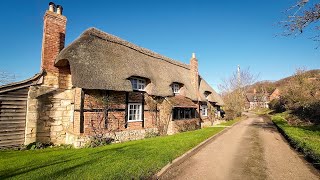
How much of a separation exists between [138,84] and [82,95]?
16.0ft

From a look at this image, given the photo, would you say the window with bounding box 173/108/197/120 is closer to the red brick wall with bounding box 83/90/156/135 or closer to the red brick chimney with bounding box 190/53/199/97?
the red brick chimney with bounding box 190/53/199/97

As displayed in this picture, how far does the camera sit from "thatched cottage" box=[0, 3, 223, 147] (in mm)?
10664

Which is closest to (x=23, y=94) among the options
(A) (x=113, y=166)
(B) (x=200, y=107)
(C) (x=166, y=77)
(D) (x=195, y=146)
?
(A) (x=113, y=166)

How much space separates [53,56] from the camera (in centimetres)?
1223

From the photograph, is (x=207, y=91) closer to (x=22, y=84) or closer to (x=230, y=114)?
(x=230, y=114)

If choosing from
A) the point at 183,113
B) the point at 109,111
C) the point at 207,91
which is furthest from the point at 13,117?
the point at 207,91

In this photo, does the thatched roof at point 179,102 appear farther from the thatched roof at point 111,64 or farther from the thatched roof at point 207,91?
the thatched roof at point 207,91

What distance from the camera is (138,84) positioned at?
15211mm

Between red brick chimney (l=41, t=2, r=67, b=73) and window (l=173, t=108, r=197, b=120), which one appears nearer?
red brick chimney (l=41, t=2, r=67, b=73)

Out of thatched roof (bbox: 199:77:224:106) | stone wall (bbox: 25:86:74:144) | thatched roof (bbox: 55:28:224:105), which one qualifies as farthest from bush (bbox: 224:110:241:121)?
stone wall (bbox: 25:86:74:144)

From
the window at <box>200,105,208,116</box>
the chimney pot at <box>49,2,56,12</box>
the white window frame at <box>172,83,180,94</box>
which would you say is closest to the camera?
the chimney pot at <box>49,2,56,12</box>

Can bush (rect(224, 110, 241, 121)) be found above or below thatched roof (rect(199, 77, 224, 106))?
below

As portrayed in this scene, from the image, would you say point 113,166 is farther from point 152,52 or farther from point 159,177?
point 152,52

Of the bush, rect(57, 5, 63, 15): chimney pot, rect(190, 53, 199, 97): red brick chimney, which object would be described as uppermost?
rect(57, 5, 63, 15): chimney pot
